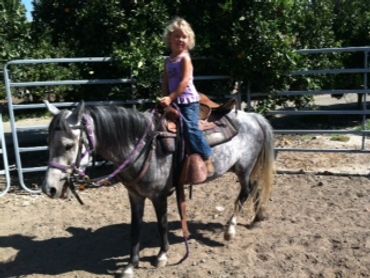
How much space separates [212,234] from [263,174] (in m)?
0.80

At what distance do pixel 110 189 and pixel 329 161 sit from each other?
3257 millimetres

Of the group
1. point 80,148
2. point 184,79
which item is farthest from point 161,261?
point 184,79

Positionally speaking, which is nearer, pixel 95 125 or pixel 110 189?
pixel 95 125

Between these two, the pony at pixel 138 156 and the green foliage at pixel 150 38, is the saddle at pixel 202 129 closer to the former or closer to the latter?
the pony at pixel 138 156

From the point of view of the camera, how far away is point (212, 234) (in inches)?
187

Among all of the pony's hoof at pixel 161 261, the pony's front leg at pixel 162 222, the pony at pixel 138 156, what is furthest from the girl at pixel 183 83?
the pony's hoof at pixel 161 261

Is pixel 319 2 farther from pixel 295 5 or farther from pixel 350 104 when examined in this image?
pixel 350 104

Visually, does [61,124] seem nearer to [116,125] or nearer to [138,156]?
[116,125]

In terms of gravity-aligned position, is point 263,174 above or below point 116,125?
below

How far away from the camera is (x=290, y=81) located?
22.9 ft

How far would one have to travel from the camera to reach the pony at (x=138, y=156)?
337 centimetres

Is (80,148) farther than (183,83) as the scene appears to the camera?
No

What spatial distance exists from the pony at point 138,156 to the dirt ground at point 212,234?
27 centimetres

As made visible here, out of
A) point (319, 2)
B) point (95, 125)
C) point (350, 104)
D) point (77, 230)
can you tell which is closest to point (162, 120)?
point (95, 125)
